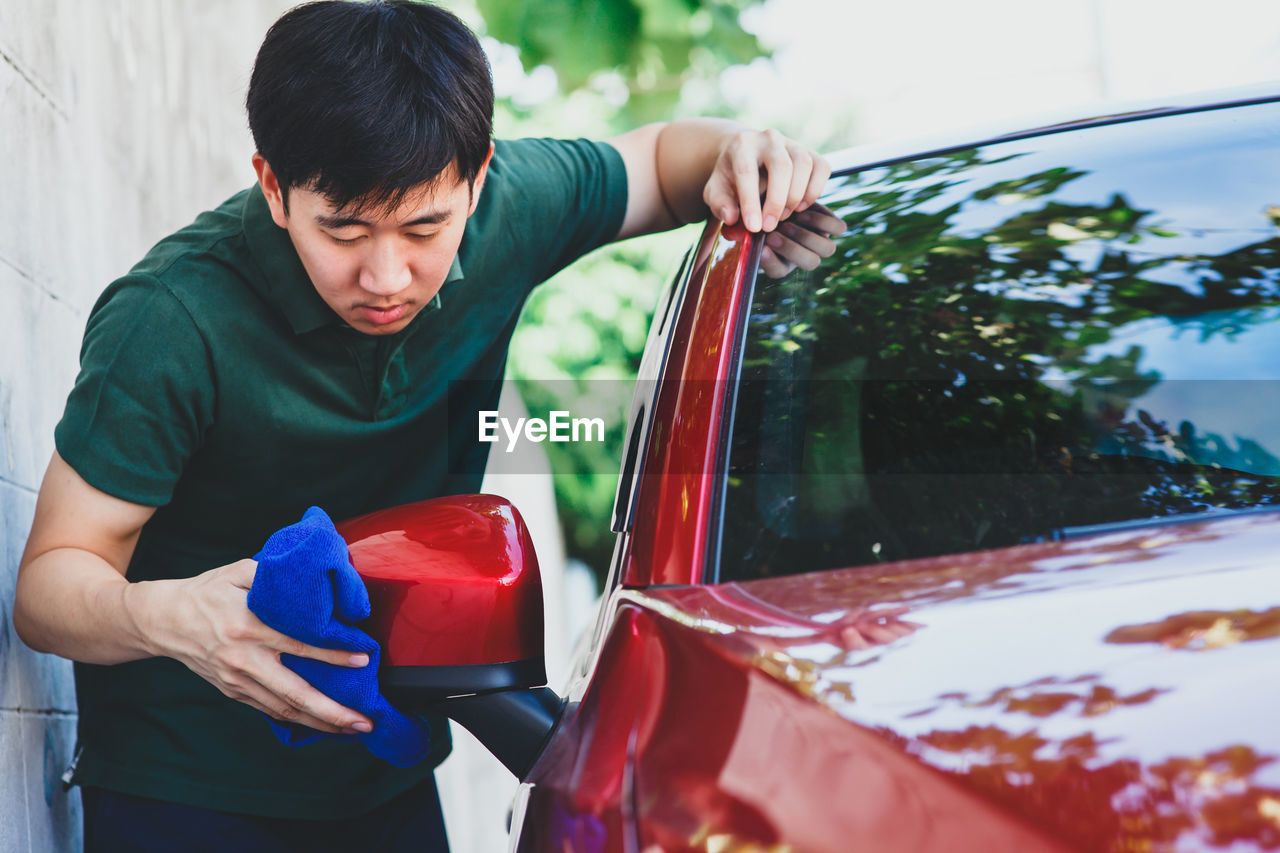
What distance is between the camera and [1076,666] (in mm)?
775

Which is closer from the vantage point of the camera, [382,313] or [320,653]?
[320,653]

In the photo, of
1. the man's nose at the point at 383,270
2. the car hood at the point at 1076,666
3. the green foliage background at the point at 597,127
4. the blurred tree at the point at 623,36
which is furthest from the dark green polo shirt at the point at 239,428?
the blurred tree at the point at 623,36

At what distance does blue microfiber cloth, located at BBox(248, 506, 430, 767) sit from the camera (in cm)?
114

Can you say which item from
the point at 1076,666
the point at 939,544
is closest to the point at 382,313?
the point at 939,544

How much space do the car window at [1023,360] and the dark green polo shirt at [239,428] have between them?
0.63 meters

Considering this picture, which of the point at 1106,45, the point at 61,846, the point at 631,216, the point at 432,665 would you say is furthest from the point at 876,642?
the point at 1106,45

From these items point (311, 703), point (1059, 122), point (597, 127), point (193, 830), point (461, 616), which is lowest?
point (193, 830)

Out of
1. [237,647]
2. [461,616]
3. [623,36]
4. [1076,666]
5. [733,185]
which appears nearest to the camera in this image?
[1076,666]

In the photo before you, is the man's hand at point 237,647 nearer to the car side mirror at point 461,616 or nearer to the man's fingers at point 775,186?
the car side mirror at point 461,616

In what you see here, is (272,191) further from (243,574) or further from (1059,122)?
(1059,122)

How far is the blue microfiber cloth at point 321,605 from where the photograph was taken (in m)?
1.14

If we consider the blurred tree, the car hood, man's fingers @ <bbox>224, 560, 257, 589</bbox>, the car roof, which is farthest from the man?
the blurred tree

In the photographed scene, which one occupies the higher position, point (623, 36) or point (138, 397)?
point (623, 36)

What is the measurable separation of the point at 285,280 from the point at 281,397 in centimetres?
17
